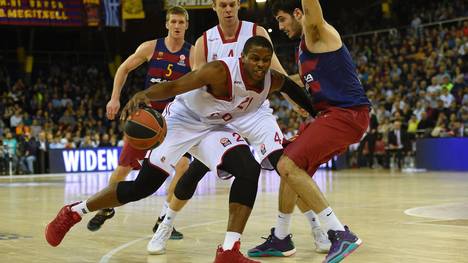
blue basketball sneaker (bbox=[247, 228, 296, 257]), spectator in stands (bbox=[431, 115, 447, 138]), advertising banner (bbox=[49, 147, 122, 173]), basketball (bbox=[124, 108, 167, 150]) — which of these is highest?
basketball (bbox=[124, 108, 167, 150])

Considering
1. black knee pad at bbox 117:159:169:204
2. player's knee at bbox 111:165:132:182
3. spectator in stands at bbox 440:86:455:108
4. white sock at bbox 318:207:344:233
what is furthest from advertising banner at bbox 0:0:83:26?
white sock at bbox 318:207:344:233

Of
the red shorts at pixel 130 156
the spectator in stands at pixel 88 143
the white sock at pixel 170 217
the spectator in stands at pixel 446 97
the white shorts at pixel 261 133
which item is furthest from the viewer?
the spectator in stands at pixel 88 143

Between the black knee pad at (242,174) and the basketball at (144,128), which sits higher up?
the basketball at (144,128)

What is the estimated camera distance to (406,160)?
20.3 meters

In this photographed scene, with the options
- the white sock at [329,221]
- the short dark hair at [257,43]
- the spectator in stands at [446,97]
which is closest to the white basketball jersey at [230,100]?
the short dark hair at [257,43]

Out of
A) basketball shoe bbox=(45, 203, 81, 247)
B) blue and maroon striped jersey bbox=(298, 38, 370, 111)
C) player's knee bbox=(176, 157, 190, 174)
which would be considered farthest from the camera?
player's knee bbox=(176, 157, 190, 174)

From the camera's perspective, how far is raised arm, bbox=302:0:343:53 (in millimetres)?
5168

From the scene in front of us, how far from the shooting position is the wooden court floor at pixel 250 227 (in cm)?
564

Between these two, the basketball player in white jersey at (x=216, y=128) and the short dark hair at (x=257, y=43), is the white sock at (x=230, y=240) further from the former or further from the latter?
the short dark hair at (x=257, y=43)

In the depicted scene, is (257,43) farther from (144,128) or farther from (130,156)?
(130,156)

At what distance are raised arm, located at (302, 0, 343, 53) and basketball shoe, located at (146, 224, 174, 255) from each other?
184 cm

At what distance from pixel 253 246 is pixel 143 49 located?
2441 millimetres

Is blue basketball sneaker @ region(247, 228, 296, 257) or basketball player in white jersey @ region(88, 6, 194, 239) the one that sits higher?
basketball player in white jersey @ region(88, 6, 194, 239)

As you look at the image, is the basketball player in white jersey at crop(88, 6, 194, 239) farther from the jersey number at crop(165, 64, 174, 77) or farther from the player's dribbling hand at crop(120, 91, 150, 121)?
the player's dribbling hand at crop(120, 91, 150, 121)
